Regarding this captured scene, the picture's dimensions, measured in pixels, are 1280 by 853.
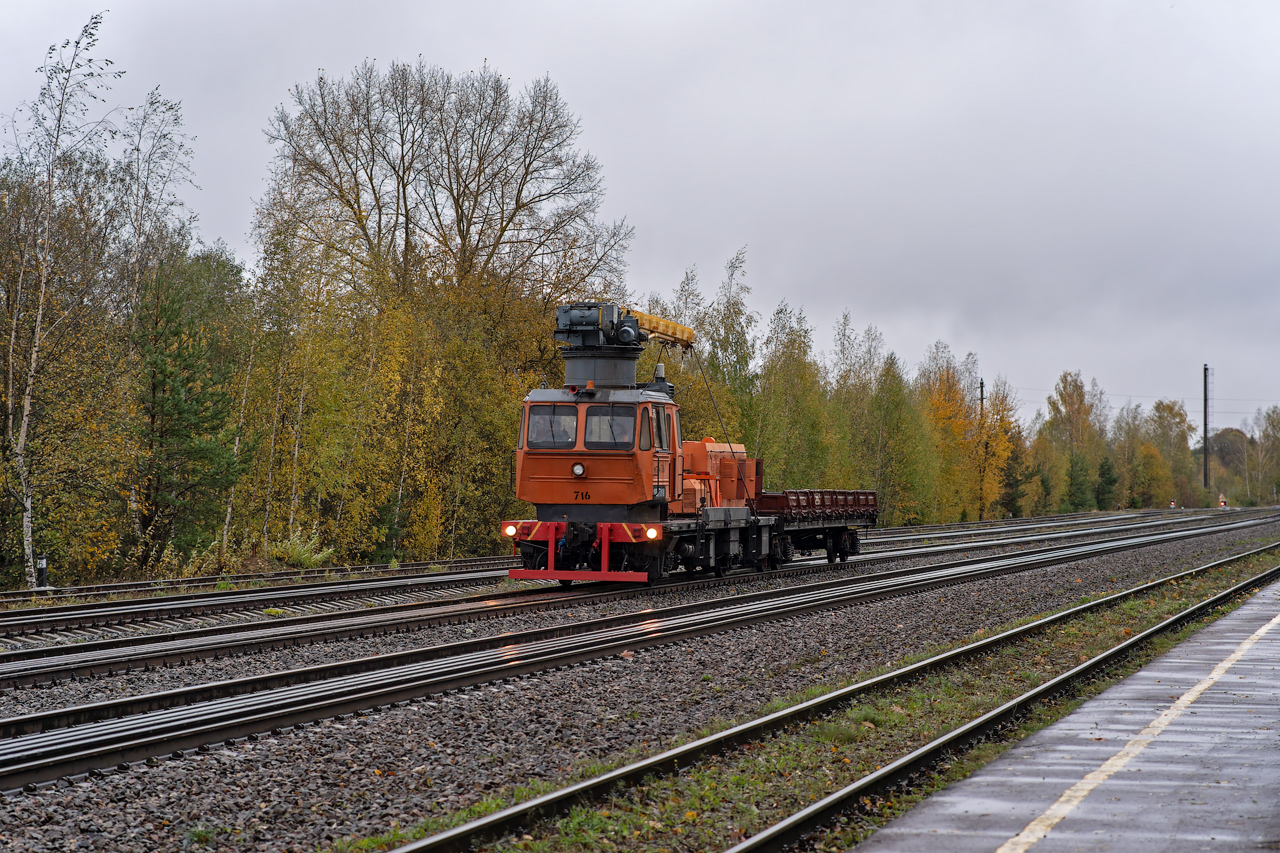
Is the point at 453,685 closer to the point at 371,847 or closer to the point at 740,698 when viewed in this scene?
the point at 740,698

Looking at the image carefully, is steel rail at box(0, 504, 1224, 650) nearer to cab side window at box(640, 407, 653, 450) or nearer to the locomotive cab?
the locomotive cab

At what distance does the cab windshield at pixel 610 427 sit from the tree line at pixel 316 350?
809 centimetres

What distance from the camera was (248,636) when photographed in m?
12.3

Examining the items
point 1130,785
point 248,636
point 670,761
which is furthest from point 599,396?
point 1130,785

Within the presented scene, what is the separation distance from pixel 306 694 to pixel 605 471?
30.6 ft

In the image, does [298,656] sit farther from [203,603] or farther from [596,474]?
[596,474]

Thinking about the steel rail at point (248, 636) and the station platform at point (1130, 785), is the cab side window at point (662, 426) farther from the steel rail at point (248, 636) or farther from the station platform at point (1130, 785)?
the station platform at point (1130, 785)

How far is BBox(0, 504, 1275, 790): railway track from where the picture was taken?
711 centimetres

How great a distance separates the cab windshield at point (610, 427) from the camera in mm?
18031

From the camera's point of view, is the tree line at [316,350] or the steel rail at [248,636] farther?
the tree line at [316,350]

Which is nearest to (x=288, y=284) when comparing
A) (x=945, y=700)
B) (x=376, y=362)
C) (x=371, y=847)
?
(x=376, y=362)

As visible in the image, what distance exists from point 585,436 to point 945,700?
9335 mm

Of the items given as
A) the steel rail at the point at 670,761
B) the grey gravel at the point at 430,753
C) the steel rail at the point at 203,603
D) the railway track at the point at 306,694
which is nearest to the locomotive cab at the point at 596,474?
the steel rail at the point at 203,603

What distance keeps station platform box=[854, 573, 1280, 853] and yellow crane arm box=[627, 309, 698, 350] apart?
1133 cm
